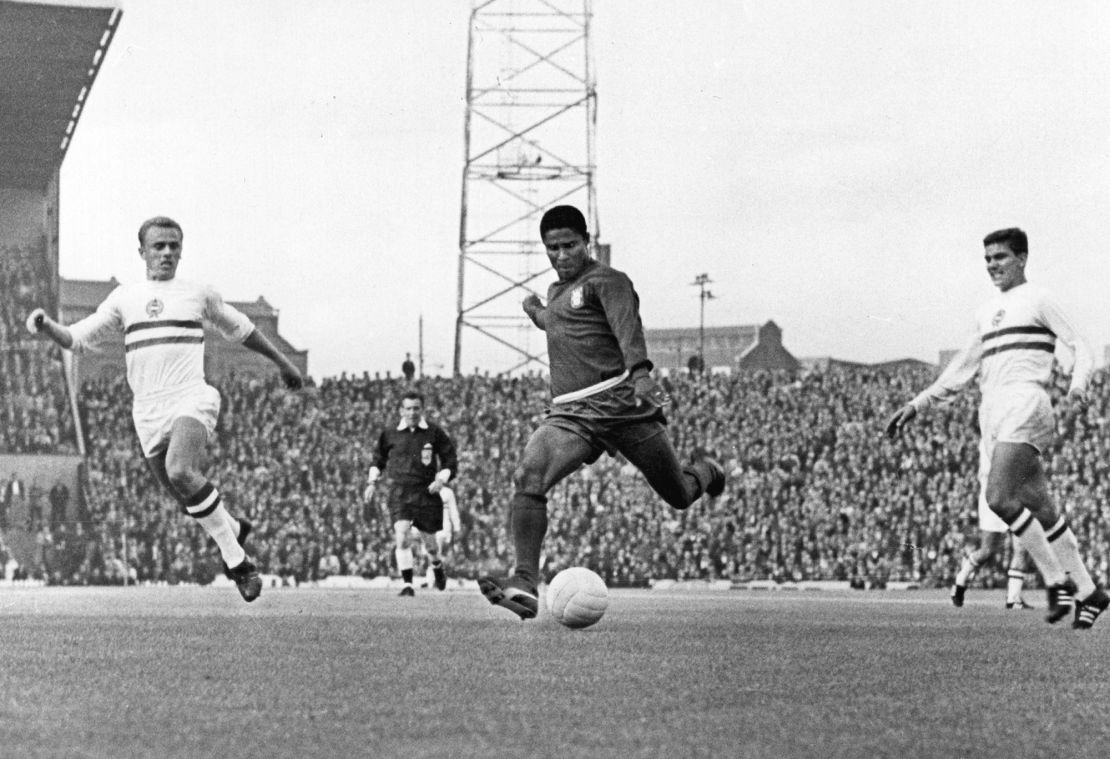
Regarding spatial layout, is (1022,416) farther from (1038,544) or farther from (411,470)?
(411,470)

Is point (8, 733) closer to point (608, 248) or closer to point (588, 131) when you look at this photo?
point (608, 248)

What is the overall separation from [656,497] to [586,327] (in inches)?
831

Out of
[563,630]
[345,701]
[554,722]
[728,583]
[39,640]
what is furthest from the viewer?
[728,583]

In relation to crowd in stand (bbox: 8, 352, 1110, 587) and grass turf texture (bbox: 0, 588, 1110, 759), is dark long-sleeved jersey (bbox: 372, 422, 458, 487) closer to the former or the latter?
grass turf texture (bbox: 0, 588, 1110, 759)

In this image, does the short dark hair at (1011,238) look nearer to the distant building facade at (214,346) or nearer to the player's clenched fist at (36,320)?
the player's clenched fist at (36,320)

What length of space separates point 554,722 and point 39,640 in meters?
4.12

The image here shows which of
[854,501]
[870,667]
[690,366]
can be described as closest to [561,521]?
[854,501]

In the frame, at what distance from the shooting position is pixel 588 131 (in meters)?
35.2

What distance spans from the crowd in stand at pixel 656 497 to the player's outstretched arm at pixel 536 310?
18.3 metres

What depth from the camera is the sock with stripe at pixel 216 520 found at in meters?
10.4

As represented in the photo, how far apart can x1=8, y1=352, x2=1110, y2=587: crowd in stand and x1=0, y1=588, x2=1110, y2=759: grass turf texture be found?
17775 millimetres

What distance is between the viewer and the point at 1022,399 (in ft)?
33.7

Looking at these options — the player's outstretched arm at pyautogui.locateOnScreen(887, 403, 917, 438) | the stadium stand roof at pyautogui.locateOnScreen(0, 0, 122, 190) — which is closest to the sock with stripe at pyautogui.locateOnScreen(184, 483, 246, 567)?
the player's outstretched arm at pyautogui.locateOnScreen(887, 403, 917, 438)

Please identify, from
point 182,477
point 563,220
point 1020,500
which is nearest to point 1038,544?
point 1020,500
